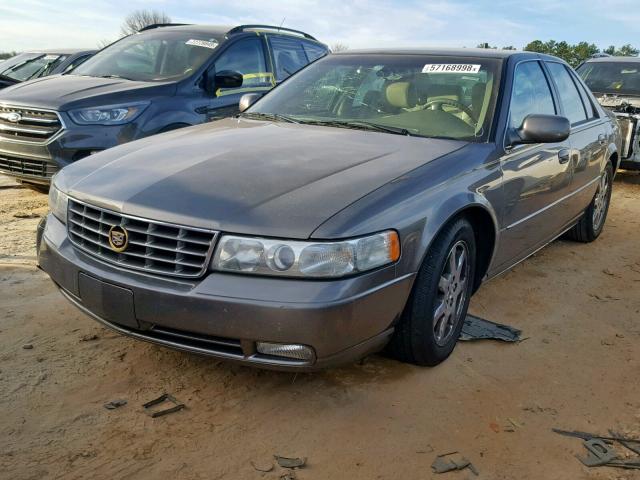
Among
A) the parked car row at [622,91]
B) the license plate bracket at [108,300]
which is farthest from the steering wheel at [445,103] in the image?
the parked car row at [622,91]

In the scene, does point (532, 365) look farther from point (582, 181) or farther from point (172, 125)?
point (172, 125)

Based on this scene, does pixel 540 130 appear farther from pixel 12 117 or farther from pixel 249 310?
pixel 12 117

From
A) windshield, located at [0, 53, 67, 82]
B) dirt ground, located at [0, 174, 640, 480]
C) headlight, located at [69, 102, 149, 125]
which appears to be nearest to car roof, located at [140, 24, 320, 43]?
headlight, located at [69, 102, 149, 125]

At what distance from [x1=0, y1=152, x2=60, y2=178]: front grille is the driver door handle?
13.4 ft

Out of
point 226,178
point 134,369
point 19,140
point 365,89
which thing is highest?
point 365,89

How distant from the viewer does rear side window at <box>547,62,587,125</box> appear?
15.7ft

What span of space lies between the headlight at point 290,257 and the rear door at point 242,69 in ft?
13.3

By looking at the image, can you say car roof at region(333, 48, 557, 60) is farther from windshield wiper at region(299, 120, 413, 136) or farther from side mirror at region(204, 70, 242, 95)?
side mirror at region(204, 70, 242, 95)

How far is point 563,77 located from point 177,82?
3.45m

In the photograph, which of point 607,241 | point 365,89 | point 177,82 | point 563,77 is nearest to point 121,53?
point 177,82

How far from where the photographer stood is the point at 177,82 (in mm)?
6195

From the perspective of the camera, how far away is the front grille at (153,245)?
102 inches

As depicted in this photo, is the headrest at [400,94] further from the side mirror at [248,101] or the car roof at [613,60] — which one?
the car roof at [613,60]

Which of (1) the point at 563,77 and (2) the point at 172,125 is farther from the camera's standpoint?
(2) the point at 172,125
